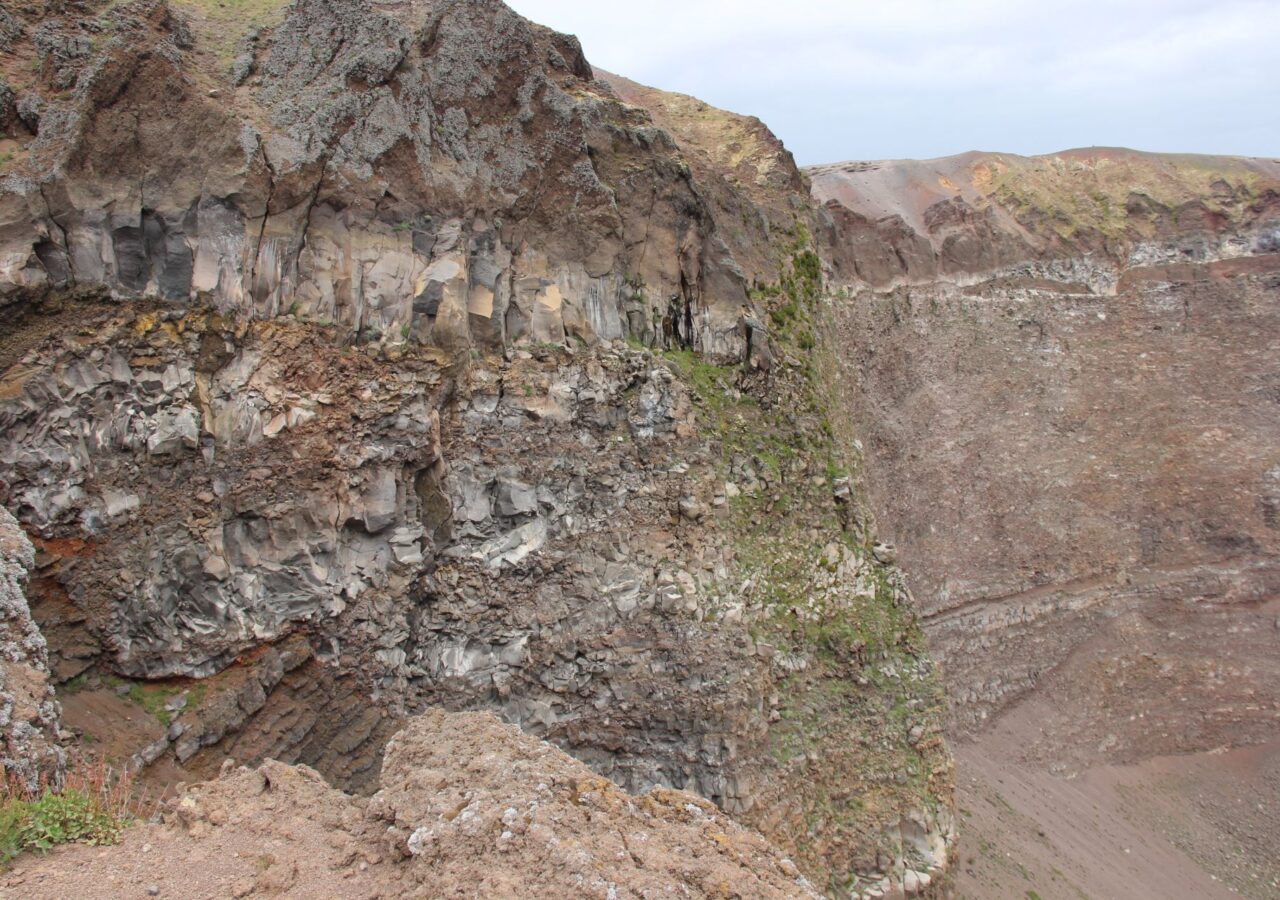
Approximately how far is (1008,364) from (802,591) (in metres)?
18.0

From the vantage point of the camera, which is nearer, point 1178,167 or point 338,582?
point 338,582

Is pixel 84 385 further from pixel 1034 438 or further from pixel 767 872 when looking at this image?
pixel 1034 438

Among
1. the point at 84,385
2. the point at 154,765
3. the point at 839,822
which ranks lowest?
the point at 839,822

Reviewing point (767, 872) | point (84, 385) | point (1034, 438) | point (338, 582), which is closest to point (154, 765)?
point (338, 582)

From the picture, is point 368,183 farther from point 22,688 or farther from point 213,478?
point 22,688

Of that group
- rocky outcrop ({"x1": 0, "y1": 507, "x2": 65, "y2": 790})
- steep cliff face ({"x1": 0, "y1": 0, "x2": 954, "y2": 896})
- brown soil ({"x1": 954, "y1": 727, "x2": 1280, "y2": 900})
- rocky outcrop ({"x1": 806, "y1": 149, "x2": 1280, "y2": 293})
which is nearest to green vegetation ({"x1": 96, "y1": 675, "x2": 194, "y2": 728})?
steep cliff face ({"x1": 0, "y1": 0, "x2": 954, "y2": 896})

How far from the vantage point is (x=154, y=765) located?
884 centimetres

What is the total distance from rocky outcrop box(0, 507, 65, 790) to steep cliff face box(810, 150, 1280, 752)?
69.6 ft

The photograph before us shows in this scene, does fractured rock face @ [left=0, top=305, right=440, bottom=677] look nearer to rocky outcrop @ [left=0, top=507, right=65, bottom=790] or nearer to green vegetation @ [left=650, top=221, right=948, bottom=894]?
rocky outcrop @ [left=0, top=507, right=65, bottom=790]

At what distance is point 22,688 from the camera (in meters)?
6.54

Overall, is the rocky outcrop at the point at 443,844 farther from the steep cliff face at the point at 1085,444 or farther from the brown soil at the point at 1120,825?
the steep cliff face at the point at 1085,444

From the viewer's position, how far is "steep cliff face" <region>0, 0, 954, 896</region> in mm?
9531

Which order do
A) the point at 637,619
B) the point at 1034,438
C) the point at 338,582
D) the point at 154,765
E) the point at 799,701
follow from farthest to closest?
the point at 1034,438, the point at 799,701, the point at 637,619, the point at 338,582, the point at 154,765

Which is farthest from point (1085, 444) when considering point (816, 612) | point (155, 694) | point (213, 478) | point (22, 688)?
point (22, 688)
